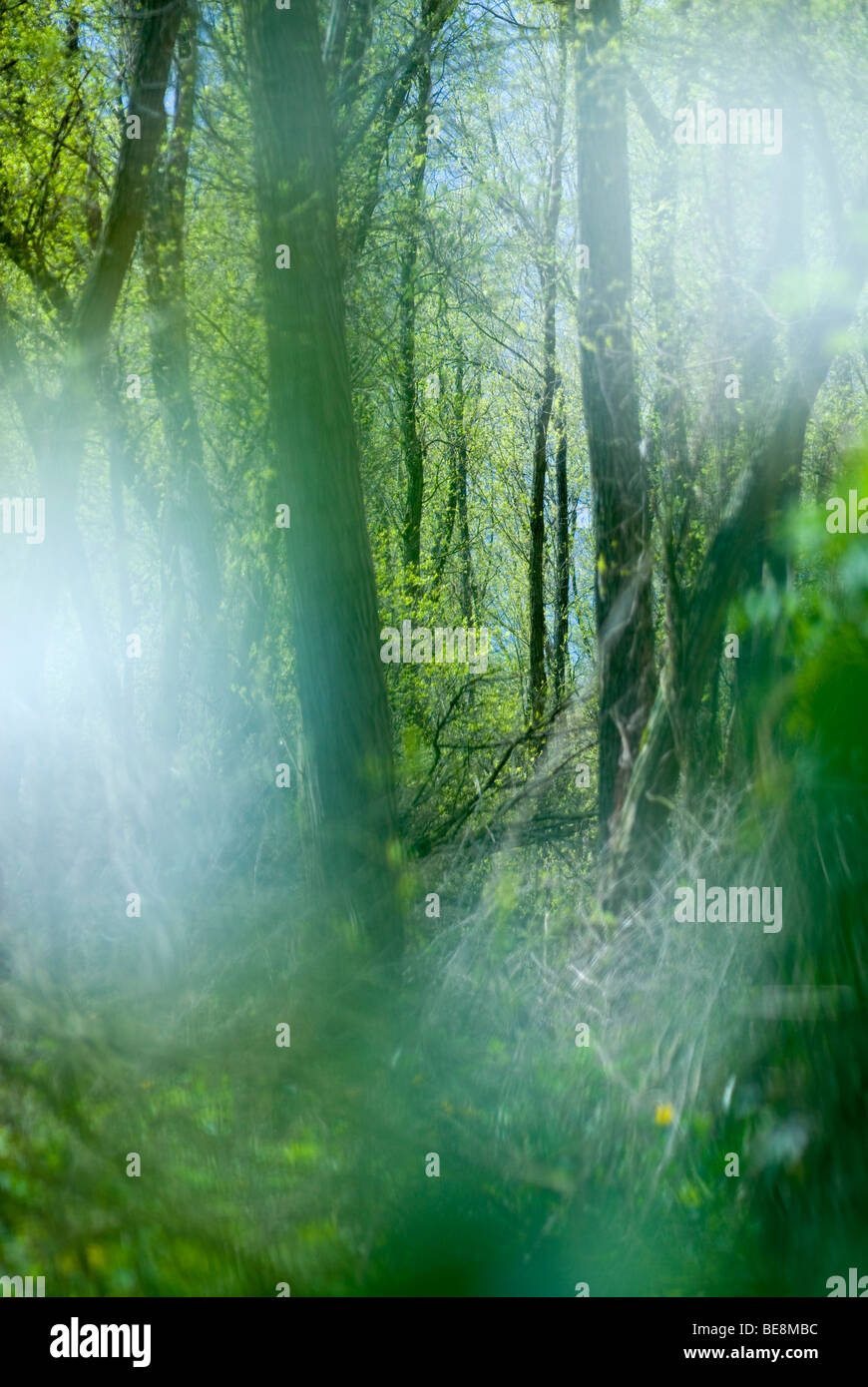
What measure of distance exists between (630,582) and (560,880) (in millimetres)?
1994

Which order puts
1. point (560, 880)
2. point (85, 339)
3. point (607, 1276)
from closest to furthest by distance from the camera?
point (607, 1276) → point (560, 880) → point (85, 339)

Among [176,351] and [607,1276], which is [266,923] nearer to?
[607,1276]

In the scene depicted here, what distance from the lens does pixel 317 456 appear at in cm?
700

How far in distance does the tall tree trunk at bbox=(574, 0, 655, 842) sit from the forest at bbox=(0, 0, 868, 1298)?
0.03m

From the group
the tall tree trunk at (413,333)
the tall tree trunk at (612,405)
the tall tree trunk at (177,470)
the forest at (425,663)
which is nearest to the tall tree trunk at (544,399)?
the forest at (425,663)

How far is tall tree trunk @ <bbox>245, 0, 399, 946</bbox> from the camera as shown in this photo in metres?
6.92

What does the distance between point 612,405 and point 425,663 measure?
10.1 feet

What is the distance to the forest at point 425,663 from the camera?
435 centimetres

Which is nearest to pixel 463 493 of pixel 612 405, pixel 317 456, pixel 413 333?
pixel 413 333

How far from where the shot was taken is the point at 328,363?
7062mm

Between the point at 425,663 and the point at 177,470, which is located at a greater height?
the point at 177,470

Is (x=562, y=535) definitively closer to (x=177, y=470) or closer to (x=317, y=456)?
(x=177, y=470)

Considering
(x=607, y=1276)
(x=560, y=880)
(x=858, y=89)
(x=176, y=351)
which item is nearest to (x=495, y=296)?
(x=176, y=351)

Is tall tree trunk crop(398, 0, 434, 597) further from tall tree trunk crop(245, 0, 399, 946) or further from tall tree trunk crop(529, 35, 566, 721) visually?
tall tree trunk crop(245, 0, 399, 946)
